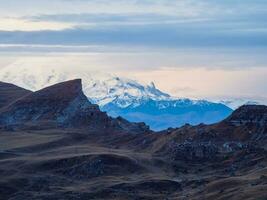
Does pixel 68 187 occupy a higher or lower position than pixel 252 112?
lower

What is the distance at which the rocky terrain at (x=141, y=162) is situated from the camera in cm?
12600

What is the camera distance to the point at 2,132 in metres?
190

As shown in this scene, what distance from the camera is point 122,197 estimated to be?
123 metres

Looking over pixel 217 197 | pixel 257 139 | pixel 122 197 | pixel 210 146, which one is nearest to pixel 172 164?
pixel 210 146

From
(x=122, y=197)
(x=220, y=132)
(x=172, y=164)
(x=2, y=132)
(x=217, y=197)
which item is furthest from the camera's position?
(x=2, y=132)

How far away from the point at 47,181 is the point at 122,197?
68.1 feet

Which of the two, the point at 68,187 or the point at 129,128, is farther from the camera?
the point at 129,128

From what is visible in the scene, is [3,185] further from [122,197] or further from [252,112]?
[252,112]

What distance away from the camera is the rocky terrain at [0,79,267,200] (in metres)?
126

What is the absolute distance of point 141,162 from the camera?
150125 mm

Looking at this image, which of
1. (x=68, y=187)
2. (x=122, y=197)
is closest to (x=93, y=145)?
(x=68, y=187)

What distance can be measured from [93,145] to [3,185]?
43.4 metres

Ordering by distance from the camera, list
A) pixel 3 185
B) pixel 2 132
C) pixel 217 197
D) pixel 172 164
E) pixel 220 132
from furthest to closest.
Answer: pixel 2 132, pixel 220 132, pixel 172 164, pixel 3 185, pixel 217 197

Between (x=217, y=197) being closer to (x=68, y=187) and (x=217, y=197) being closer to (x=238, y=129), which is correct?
(x=68, y=187)
